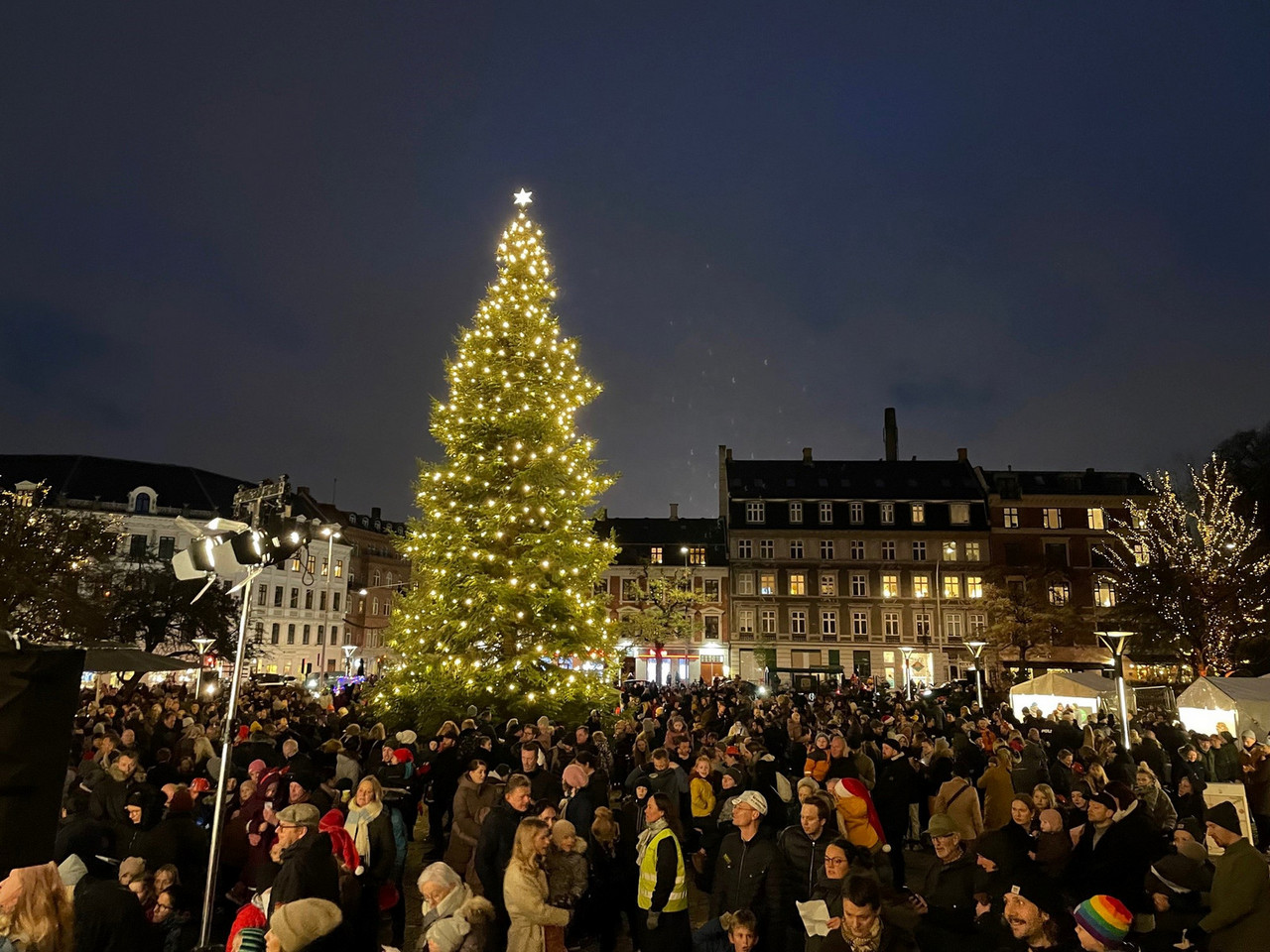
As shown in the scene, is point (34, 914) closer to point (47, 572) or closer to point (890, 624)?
point (47, 572)

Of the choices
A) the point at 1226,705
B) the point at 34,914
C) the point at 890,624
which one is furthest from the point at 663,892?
the point at 890,624

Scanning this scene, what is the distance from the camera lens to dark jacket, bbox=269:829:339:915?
5.21m

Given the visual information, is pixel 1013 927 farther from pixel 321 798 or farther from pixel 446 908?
pixel 321 798

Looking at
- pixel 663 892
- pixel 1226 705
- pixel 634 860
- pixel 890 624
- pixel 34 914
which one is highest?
pixel 890 624

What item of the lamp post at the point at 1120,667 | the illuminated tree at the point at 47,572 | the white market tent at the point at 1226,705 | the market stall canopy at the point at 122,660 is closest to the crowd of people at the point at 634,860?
the lamp post at the point at 1120,667

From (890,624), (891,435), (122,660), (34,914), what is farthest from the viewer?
(891,435)

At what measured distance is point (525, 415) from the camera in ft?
67.6

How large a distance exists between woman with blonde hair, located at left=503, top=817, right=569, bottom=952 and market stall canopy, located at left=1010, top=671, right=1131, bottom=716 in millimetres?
20847

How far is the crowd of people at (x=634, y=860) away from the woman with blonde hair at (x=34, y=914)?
0.01 metres

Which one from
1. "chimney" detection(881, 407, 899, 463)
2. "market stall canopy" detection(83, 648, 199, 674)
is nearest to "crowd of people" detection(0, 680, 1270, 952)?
"market stall canopy" detection(83, 648, 199, 674)

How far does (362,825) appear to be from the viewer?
262 inches

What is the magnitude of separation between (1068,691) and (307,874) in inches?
885

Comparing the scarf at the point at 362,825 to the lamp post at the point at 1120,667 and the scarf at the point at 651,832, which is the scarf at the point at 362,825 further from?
the lamp post at the point at 1120,667

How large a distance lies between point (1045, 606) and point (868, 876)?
51.8m
